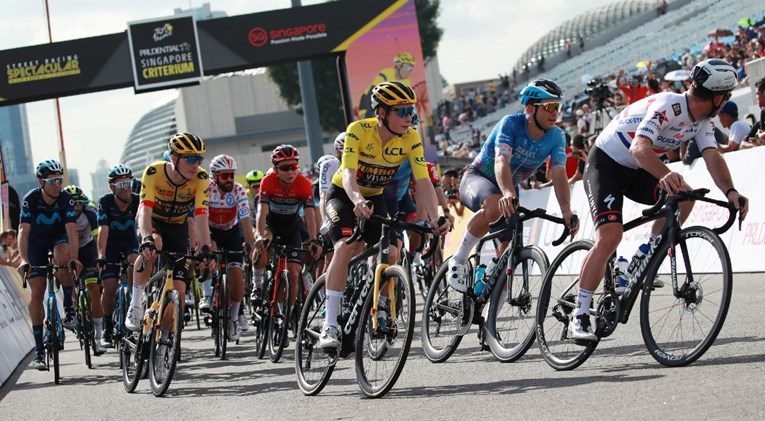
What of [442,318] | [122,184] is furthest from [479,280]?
[122,184]

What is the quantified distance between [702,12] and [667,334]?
1945 inches

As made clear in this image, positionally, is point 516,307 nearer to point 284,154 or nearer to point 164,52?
point 284,154

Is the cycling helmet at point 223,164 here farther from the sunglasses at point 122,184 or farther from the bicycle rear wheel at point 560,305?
the bicycle rear wheel at point 560,305

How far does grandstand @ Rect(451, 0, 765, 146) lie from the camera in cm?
4634

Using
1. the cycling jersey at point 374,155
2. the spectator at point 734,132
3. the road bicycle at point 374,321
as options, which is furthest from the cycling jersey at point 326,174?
the spectator at point 734,132

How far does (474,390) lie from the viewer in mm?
7582

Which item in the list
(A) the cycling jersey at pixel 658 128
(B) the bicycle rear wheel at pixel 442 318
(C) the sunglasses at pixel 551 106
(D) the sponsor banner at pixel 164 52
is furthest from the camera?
(D) the sponsor banner at pixel 164 52

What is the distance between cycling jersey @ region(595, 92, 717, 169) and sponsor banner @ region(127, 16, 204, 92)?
872 inches

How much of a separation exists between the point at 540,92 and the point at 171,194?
3.86 metres

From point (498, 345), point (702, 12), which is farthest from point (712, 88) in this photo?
point (702, 12)

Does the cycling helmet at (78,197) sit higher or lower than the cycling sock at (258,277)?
higher

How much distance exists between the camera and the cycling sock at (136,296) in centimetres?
1072

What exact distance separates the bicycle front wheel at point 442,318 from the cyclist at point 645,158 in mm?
1550

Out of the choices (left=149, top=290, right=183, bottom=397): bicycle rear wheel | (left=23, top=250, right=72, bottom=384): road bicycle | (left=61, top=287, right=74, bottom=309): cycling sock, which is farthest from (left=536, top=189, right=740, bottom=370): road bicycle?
(left=61, top=287, right=74, bottom=309): cycling sock
